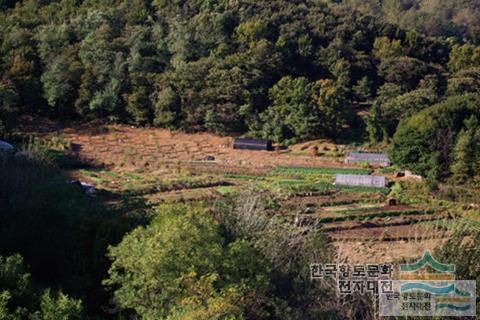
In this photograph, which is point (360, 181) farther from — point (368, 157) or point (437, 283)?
point (437, 283)

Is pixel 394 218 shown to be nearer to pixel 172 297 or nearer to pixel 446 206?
pixel 446 206

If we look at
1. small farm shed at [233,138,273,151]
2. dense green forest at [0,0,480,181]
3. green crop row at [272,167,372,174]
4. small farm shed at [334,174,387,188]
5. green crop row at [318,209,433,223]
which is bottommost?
green crop row at [318,209,433,223]

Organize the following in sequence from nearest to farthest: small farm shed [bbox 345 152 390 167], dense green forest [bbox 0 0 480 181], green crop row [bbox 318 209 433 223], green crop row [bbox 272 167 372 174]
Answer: green crop row [bbox 318 209 433 223]
green crop row [bbox 272 167 372 174]
small farm shed [bbox 345 152 390 167]
dense green forest [bbox 0 0 480 181]

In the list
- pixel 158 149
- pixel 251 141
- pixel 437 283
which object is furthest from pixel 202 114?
pixel 437 283

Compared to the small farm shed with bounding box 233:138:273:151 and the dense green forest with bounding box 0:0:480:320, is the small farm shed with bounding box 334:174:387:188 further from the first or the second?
the small farm shed with bounding box 233:138:273:151

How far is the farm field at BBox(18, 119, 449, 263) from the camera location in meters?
17.4

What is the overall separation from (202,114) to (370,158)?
32.3 feet

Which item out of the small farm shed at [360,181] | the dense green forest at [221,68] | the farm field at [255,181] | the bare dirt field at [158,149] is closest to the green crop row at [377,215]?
the farm field at [255,181]

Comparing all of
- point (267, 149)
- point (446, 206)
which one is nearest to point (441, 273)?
point (446, 206)

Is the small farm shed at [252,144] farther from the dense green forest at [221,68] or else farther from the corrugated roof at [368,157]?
the corrugated roof at [368,157]

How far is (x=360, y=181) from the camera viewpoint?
2322 centimetres

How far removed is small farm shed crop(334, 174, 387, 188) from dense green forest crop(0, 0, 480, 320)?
4.29 feet

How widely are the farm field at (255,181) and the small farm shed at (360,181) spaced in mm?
427

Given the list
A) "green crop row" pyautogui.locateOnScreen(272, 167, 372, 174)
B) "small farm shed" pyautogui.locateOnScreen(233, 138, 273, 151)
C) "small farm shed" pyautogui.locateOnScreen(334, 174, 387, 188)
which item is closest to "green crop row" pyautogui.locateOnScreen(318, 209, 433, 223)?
"small farm shed" pyautogui.locateOnScreen(334, 174, 387, 188)
